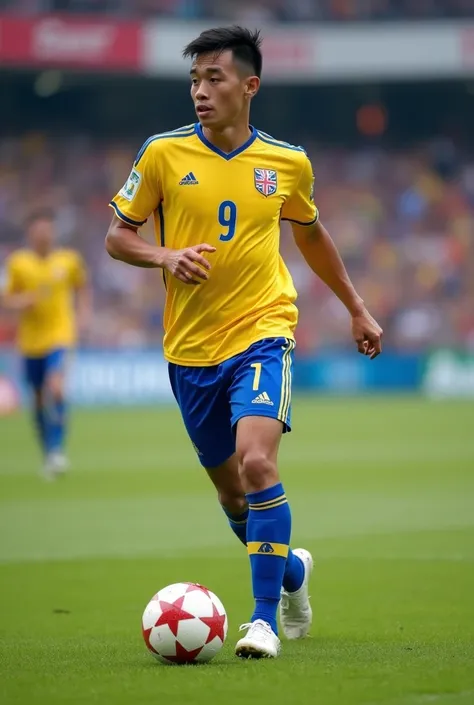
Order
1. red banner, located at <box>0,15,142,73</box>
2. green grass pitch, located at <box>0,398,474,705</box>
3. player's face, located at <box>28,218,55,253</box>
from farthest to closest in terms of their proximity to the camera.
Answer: red banner, located at <box>0,15,142,73</box> < player's face, located at <box>28,218,55,253</box> < green grass pitch, located at <box>0,398,474,705</box>

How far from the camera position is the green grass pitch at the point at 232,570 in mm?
4664

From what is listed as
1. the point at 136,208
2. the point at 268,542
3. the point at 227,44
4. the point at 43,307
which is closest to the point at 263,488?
the point at 268,542

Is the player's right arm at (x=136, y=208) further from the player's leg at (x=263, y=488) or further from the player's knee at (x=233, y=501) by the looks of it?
the player's knee at (x=233, y=501)

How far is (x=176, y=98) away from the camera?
3862 cm

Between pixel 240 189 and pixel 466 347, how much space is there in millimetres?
26078

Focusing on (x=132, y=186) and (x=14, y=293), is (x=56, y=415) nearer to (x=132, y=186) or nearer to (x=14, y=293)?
(x=14, y=293)

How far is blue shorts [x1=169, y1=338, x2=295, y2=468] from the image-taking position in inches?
221

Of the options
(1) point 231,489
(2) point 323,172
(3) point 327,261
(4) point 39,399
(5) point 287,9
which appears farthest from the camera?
(2) point 323,172

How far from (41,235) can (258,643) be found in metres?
10.4

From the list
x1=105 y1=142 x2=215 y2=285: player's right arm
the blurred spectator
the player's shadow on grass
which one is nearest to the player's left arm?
x1=105 y1=142 x2=215 y2=285: player's right arm

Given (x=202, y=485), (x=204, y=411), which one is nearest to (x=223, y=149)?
(x=204, y=411)

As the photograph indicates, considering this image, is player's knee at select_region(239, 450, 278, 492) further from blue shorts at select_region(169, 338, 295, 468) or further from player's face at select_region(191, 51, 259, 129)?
player's face at select_region(191, 51, 259, 129)

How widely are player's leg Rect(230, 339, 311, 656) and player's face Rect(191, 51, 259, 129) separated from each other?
1.18 meters

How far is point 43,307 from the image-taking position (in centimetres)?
1516
